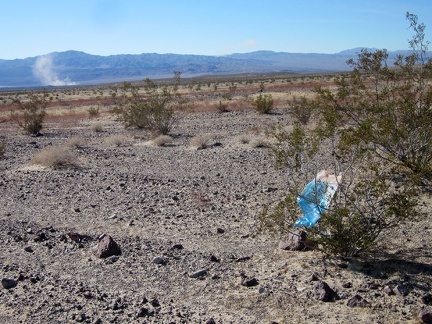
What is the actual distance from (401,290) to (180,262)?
2.81 metres

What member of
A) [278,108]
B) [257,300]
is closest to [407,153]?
[257,300]

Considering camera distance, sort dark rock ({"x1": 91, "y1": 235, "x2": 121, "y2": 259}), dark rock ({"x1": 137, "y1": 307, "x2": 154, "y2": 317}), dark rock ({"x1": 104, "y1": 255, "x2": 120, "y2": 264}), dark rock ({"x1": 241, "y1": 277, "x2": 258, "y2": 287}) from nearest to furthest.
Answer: dark rock ({"x1": 137, "y1": 307, "x2": 154, "y2": 317})
dark rock ({"x1": 241, "y1": 277, "x2": 258, "y2": 287})
dark rock ({"x1": 104, "y1": 255, "x2": 120, "y2": 264})
dark rock ({"x1": 91, "y1": 235, "x2": 121, "y2": 259})

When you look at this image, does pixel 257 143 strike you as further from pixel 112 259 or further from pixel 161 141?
pixel 112 259

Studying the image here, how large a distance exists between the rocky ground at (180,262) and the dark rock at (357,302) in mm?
10

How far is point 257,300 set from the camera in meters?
5.69

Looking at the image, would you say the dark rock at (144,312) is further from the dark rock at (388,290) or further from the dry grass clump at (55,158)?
the dry grass clump at (55,158)

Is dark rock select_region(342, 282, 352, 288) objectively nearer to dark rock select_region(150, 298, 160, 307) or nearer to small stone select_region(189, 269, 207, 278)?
small stone select_region(189, 269, 207, 278)

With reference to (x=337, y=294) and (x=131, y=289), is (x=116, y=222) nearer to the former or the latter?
(x=131, y=289)

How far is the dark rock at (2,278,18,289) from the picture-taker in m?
6.31

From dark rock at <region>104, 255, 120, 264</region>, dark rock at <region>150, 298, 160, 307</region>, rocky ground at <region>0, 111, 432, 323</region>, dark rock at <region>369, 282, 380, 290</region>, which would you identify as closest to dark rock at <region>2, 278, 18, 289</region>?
rocky ground at <region>0, 111, 432, 323</region>

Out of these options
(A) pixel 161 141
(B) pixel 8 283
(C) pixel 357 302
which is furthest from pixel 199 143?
(C) pixel 357 302

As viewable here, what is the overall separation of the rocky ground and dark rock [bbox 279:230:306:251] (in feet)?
0.37

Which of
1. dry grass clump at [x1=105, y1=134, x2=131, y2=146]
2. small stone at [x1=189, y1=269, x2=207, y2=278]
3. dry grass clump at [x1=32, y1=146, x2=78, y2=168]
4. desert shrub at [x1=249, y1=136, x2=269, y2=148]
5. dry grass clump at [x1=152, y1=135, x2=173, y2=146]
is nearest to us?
small stone at [x1=189, y1=269, x2=207, y2=278]

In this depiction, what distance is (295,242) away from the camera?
7.07 metres
